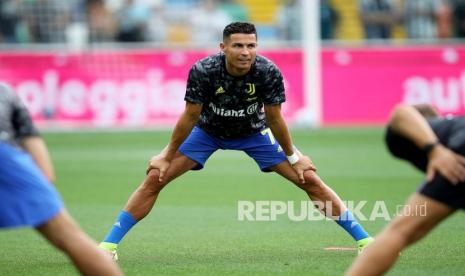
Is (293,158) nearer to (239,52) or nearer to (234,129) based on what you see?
(234,129)

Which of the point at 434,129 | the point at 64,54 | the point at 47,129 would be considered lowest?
the point at 47,129

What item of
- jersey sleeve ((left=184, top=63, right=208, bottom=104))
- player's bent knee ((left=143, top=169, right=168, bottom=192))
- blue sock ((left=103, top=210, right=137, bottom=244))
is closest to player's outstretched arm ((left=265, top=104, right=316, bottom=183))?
jersey sleeve ((left=184, top=63, right=208, bottom=104))

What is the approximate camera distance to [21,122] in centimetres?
619

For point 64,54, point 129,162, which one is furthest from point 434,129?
point 64,54

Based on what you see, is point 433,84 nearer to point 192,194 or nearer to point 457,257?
point 192,194

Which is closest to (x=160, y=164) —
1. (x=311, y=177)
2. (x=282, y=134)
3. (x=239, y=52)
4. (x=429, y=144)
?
(x=282, y=134)

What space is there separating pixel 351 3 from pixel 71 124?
8.94m

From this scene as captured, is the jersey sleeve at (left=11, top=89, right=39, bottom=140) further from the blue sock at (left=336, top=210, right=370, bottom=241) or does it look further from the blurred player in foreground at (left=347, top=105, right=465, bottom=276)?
the blue sock at (left=336, top=210, right=370, bottom=241)

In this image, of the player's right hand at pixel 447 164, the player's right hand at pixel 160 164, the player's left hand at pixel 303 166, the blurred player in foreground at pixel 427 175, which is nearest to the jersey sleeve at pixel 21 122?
the blurred player in foreground at pixel 427 175

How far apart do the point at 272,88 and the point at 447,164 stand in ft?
10.5

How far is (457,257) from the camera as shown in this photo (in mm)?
8969

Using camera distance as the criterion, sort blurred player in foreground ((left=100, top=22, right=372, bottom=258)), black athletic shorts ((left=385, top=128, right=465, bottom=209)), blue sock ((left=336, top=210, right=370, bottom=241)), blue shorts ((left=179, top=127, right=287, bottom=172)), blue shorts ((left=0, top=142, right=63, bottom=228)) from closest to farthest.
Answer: blue shorts ((left=0, top=142, right=63, bottom=228)) → black athletic shorts ((left=385, top=128, right=465, bottom=209)) → blurred player in foreground ((left=100, top=22, right=372, bottom=258)) → blue sock ((left=336, top=210, right=370, bottom=241)) → blue shorts ((left=179, top=127, right=287, bottom=172))

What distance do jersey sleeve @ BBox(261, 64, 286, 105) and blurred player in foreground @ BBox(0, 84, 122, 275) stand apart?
3125 millimetres

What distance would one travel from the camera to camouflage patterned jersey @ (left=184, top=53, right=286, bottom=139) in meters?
8.88
